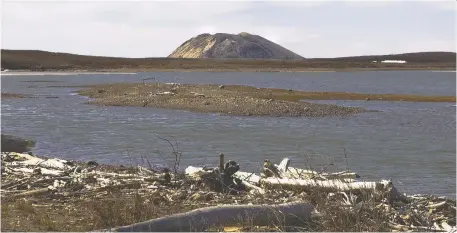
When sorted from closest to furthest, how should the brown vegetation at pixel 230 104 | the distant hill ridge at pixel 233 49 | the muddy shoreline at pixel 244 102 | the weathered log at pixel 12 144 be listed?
the weathered log at pixel 12 144
the brown vegetation at pixel 230 104
the muddy shoreline at pixel 244 102
the distant hill ridge at pixel 233 49

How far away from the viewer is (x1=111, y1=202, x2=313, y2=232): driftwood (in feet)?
22.1

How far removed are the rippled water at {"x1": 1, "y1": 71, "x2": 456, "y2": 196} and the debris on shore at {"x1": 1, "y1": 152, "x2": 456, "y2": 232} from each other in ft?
5.18

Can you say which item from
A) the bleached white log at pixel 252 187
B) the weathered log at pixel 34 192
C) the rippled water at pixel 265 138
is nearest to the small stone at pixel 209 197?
the bleached white log at pixel 252 187

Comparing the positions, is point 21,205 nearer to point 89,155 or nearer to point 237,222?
point 237,222

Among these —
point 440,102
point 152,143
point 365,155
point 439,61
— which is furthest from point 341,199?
point 439,61

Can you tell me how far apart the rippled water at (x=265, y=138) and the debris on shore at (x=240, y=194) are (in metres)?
1.58

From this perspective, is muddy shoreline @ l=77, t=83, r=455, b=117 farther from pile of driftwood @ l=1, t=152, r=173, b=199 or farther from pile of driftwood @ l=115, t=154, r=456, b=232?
pile of driftwood @ l=115, t=154, r=456, b=232

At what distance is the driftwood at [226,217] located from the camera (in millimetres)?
6750

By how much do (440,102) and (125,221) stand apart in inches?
1247

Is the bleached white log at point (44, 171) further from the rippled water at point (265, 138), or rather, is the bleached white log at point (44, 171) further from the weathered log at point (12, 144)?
the rippled water at point (265, 138)

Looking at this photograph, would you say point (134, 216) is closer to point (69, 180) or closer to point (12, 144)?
point (69, 180)

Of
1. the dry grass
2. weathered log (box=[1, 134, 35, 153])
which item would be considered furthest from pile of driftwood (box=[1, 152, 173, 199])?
weathered log (box=[1, 134, 35, 153])

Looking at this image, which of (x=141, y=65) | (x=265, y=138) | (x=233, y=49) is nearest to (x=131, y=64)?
(x=141, y=65)

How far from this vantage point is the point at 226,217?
23.9ft
